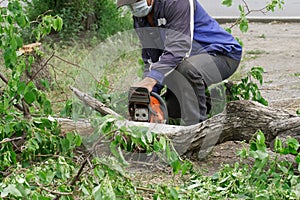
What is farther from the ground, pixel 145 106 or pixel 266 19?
pixel 145 106

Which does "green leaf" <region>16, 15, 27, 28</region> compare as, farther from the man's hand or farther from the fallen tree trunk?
the man's hand

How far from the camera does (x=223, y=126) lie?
4.91 metres

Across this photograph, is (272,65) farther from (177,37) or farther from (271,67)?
(177,37)

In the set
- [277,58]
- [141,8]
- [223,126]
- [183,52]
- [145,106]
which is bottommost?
[277,58]

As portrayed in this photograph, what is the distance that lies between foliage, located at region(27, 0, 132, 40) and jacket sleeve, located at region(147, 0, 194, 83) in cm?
543

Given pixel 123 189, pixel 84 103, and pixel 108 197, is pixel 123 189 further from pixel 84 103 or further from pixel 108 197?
pixel 84 103

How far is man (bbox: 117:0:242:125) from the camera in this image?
17.1 feet

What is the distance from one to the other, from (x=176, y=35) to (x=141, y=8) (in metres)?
0.33

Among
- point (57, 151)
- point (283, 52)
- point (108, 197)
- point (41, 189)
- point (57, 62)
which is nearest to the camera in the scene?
point (108, 197)

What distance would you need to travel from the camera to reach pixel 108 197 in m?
2.82

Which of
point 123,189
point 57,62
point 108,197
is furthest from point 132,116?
point 57,62

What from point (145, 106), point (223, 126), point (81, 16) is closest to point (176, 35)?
point (145, 106)

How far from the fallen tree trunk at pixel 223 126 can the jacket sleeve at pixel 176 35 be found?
468 mm

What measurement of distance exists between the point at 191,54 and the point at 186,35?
1.10 feet
